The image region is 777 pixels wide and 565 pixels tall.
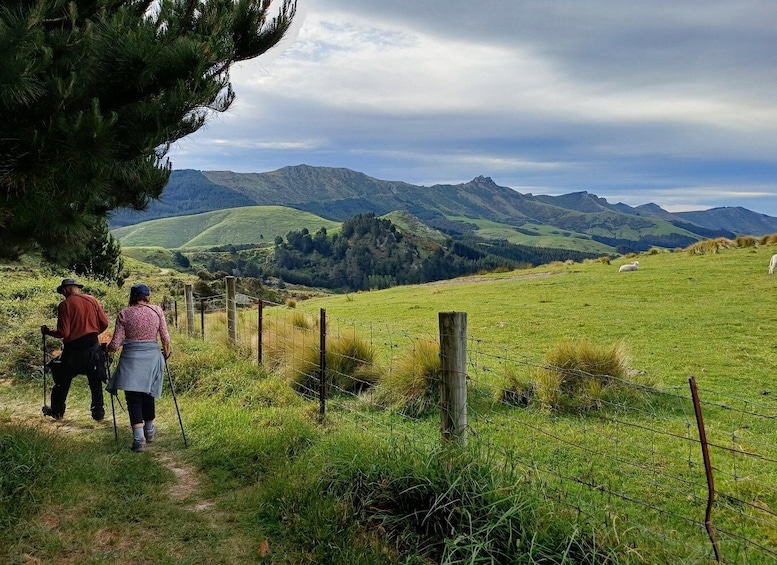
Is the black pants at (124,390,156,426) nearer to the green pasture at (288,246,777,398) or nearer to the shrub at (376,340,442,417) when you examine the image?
the shrub at (376,340,442,417)

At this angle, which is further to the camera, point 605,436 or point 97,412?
point 97,412

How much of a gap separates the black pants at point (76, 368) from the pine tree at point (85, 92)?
3.29 metres

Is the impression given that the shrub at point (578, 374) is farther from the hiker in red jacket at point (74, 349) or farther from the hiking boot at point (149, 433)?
the hiker in red jacket at point (74, 349)

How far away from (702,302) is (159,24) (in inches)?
659

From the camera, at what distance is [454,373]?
538cm

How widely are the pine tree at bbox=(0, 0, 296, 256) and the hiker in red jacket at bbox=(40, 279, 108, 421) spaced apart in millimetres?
3017

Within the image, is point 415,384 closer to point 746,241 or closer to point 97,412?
point 97,412

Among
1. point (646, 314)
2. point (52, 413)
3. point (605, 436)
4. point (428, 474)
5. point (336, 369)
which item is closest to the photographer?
point (428, 474)

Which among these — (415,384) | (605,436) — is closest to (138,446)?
(415,384)

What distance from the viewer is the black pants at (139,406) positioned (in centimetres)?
740

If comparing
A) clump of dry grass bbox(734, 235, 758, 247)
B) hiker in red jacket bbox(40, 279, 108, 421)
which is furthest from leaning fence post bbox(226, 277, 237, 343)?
clump of dry grass bbox(734, 235, 758, 247)

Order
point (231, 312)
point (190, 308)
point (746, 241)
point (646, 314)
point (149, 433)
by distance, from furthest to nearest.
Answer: point (746, 241) < point (190, 308) < point (646, 314) < point (231, 312) < point (149, 433)

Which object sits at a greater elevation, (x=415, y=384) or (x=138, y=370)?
(x=138, y=370)

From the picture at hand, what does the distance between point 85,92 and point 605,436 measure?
259 inches
